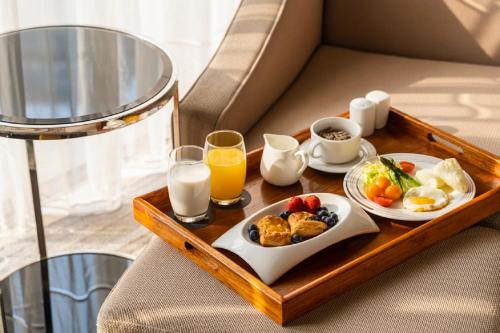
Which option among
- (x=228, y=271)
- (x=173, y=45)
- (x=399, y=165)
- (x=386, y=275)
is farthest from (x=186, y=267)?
(x=173, y=45)

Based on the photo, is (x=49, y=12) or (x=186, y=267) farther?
(x=49, y=12)

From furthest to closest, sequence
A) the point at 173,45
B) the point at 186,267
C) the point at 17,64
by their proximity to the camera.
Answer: the point at 173,45 → the point at 17,64 → the point at 186,267

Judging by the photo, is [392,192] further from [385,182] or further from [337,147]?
[337,147]

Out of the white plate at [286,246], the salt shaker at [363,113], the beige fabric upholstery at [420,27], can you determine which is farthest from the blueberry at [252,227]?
the beige fabric upholstery at [420,27]


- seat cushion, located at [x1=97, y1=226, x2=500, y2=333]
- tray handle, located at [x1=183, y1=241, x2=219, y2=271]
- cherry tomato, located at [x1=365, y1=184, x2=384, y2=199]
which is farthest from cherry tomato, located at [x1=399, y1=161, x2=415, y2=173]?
tray handle, located at [x1=183, y1=241, x2=219, y2=271]

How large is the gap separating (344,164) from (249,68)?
37 centimetres

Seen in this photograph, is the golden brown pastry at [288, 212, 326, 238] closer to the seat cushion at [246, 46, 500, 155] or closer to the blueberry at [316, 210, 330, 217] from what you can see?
the blueberry at [316, 210, 330, 217]

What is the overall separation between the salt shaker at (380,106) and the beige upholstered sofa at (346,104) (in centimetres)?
15

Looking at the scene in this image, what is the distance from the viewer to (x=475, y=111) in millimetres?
1872

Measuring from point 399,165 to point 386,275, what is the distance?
285mm

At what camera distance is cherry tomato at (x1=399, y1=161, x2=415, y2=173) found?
1568 millimetres

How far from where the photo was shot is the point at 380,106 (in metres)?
1.72

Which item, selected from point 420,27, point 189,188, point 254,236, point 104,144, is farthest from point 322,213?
point 104,144

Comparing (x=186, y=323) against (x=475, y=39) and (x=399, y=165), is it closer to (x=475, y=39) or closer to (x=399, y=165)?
(x=399, y=165)
